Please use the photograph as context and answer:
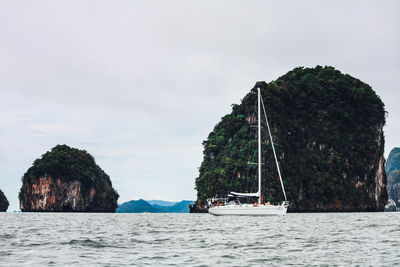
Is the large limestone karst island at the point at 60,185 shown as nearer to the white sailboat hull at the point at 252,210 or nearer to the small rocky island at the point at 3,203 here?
the small rocky island at the point at 3,203

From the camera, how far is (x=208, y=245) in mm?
25016

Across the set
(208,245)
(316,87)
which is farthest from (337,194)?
(208,245)

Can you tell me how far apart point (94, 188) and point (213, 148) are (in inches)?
2125

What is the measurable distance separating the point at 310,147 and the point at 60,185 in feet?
251

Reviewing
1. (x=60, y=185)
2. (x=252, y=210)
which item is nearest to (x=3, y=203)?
(x=60, y=185)

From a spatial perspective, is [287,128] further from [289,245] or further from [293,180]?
[289,245]

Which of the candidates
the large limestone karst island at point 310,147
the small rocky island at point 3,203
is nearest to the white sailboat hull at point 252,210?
the large limestone karst island at point 310,147

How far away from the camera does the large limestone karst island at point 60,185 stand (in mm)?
146500

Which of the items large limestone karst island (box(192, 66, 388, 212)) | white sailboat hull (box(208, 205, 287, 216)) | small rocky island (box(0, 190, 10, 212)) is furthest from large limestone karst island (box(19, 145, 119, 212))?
white sailboat hull (box(208, 205, 287, 216))

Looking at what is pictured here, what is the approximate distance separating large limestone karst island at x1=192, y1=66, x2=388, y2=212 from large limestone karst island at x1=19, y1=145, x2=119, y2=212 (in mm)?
49226

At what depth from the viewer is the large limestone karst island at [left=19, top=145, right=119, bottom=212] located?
14650 centimetres

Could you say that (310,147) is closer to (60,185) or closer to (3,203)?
(60,185)

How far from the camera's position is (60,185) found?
147625 millimetres

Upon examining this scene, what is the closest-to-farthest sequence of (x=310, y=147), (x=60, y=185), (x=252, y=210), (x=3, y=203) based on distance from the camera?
(x=252, y=210), (x=310, y=147), (x=60, y=185), (x=3, y=203)
